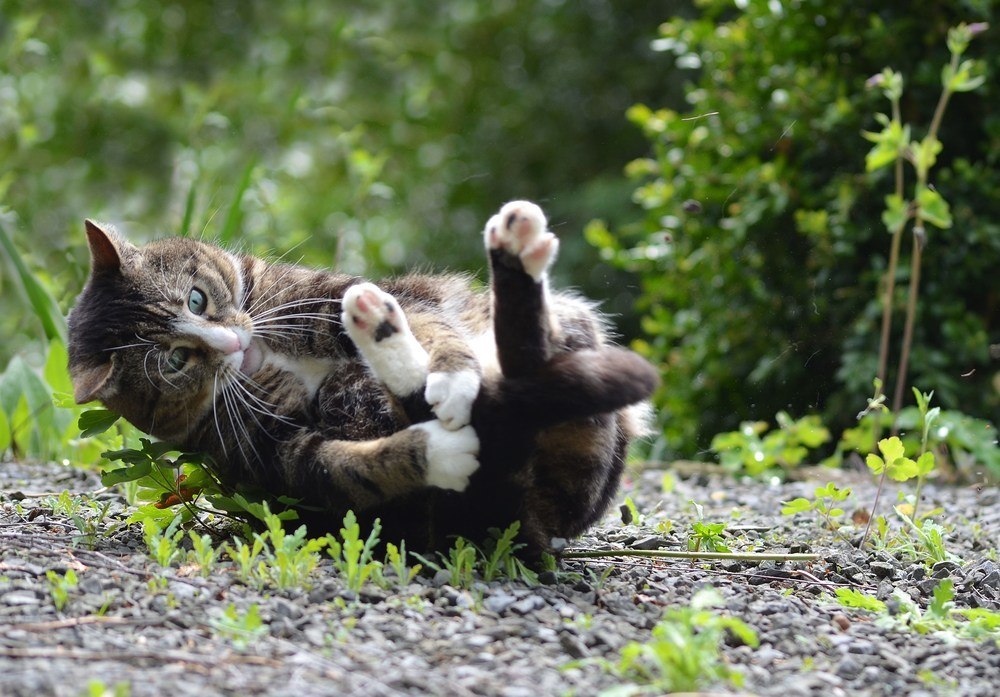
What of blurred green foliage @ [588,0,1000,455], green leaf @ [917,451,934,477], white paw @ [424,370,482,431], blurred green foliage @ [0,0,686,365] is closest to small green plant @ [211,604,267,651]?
white paw @ [424,370,482,431]

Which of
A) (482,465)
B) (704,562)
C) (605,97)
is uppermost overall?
(605,97)

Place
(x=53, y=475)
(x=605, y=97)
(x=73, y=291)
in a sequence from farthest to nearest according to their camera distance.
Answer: (x=605, y=97) → (x=73, y=291) → (x=53, y=475)

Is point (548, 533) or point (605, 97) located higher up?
point (605, 97)

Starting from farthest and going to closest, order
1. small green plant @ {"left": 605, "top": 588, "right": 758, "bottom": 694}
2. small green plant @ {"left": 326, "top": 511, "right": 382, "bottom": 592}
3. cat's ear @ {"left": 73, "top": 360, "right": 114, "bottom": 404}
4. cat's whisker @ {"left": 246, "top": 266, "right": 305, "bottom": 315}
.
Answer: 1. cat's whisker @ {"left": 246, "top": 266, "right": 305, "bottom": 315}
2. cat's ear @ {"left": 73, "top": 360, "right": 114, "bottom": 404}
3. small green plant @ {"left": 326, "top": 511, "right": 382, "bottom": 592}
4. small green plant @ {"left": 605, "top": 588, "right": 758, "bottom": 694}

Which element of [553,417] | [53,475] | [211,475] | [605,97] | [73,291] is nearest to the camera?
[553,417]

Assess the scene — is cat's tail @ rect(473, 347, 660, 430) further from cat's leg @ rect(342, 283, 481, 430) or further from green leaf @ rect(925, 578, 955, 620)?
green leaf @ rect(925, 578, 955, 620)

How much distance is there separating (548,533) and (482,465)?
271 mm

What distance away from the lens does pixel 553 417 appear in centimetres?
186

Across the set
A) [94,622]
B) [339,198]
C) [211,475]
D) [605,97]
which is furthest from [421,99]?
[94,622]

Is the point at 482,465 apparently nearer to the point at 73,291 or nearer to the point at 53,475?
the point at 53,475

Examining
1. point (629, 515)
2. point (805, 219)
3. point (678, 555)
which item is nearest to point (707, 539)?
point (678, 555)

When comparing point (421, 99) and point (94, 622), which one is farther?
point (421, 99)

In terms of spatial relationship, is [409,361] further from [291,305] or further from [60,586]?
[60,586]

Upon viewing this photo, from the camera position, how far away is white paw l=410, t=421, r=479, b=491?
73.5 inches
